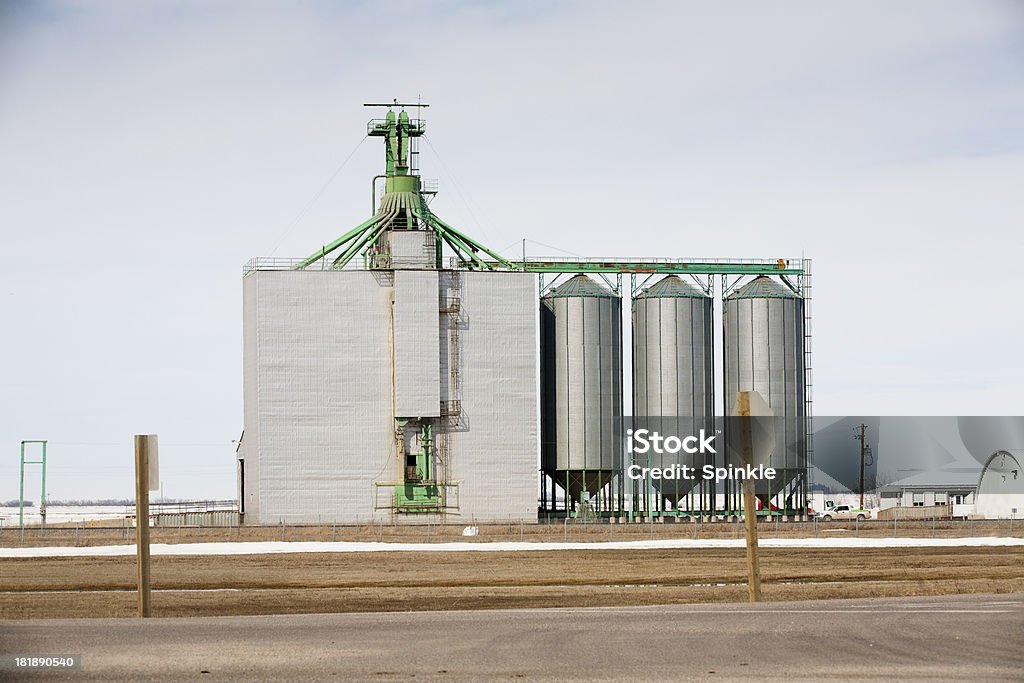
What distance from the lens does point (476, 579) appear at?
42.0 m

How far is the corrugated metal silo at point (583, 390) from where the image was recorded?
8494 cm

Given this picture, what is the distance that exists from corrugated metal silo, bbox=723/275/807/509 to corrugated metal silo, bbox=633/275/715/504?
208cm

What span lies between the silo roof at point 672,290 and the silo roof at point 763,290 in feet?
8.16

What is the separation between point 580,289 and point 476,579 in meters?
46.0

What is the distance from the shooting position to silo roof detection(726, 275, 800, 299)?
87250 mm

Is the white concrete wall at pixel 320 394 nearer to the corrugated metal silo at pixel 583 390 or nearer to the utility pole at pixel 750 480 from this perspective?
the corrugated metal silo at pixel 583 390

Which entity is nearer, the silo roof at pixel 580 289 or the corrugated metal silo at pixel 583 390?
the corrugated metal silo at pixel 583 390

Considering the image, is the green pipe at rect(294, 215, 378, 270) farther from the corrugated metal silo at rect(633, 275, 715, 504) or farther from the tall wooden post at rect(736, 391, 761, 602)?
the tall wooden post at rect(736, 391, 761, 602)

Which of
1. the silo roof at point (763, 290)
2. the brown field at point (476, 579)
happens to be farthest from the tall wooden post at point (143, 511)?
the silo roof at point (763, 290)

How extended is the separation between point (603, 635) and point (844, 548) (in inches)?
1573

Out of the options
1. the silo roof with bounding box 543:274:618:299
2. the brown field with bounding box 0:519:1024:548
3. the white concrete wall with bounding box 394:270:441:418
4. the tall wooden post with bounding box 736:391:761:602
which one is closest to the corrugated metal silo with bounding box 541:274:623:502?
the silo roof with bounding box 543:274:618:299

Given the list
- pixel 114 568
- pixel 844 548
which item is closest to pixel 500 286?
pixel 844 548

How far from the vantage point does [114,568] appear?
1988 inches

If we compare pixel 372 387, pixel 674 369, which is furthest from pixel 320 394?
pixel 674 369
